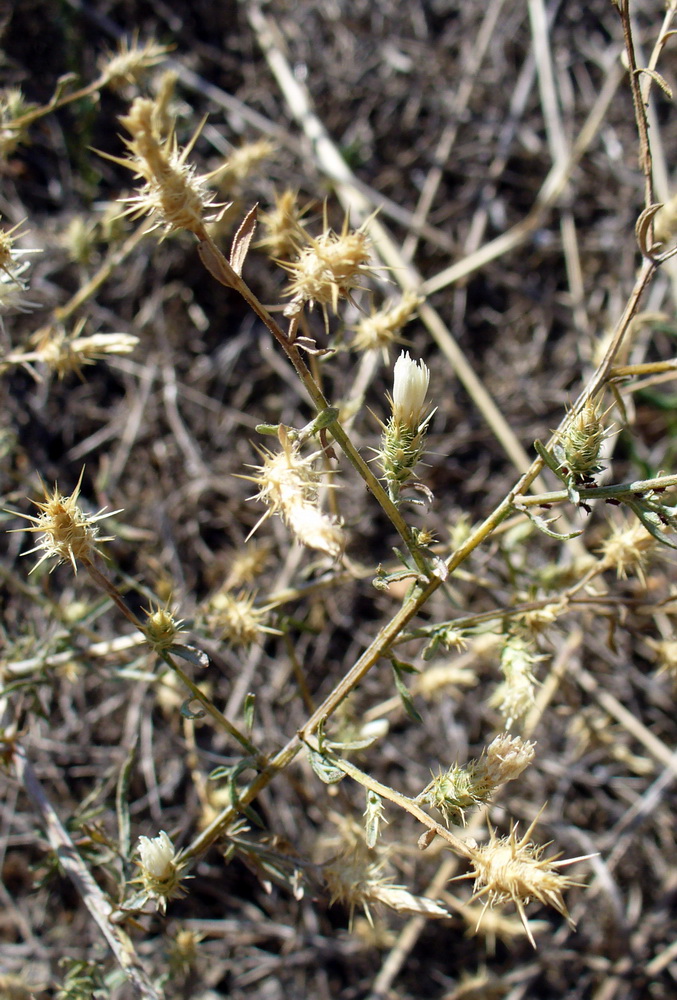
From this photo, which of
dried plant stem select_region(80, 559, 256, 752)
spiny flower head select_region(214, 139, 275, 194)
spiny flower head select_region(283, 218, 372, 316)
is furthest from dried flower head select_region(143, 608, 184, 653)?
spiny flower head select_region(214, 139, 275, 194)

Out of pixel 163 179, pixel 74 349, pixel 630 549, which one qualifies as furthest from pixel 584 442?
pixel 74 349

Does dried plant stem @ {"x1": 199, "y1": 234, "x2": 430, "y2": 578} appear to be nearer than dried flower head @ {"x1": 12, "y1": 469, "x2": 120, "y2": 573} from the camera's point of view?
Yes

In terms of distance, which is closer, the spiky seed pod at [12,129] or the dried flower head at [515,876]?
the dried flower head at [515,876]

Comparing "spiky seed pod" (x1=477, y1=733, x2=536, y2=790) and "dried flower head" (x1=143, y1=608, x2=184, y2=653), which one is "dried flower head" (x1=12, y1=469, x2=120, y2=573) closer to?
"dried flower head" (x1=143, y1=608, x2=184, y2=653)

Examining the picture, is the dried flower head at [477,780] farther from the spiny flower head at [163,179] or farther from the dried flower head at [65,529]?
the spiny flower head at [163,179]

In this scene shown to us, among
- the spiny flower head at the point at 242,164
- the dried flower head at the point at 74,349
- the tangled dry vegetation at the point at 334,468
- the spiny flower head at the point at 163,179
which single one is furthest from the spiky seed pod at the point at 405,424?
the spiny flower head at the point at 242,164

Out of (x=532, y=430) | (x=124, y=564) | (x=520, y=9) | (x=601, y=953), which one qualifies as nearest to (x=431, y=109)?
(x=520, y=9)

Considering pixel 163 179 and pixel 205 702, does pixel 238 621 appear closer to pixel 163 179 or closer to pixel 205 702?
pixel 205 702

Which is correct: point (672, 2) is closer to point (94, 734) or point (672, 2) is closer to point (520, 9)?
point (520, 9)
